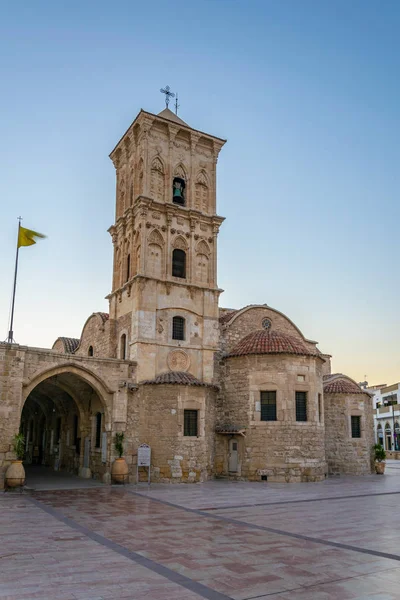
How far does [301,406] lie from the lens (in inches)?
945

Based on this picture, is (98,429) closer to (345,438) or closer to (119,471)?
(119,471)

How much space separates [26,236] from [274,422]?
13.9 metres

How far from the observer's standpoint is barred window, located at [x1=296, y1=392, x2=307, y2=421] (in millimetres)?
23812

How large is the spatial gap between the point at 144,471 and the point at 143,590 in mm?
15499

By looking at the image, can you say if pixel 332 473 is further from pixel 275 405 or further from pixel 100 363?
pixel 100 363

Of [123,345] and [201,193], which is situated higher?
[201,193]

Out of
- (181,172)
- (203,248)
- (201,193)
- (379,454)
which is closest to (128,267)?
(203,248)

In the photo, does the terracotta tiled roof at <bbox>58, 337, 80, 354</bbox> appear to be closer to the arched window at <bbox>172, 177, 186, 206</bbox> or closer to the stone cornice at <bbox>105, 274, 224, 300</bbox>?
the stone cornice at <bbox>105, 274, 224, 300</bbox>

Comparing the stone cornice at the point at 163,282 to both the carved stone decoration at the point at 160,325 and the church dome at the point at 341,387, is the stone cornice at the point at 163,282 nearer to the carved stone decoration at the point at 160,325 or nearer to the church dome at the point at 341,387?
the carved stone decoration at the point at 160,325

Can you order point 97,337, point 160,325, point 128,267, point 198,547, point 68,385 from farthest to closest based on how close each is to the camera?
point 97,337 → point 128,267 → point 68,385 → point 160,325 → point 198,547

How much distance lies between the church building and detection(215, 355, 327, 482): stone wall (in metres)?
0.05

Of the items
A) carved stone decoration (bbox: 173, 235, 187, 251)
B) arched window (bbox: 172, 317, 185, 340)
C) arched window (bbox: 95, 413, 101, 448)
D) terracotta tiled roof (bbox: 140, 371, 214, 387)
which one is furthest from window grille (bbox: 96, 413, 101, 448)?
carved stone decoration (bbox: 173, 235, 187, 251)

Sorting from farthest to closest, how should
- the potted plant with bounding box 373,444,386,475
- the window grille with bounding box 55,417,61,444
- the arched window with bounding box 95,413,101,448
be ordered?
the window grille with bounding box 55,417,61,444, the potted plant with bounding box 373,444,386,475, the arched window with bounding box 95,413,101,448

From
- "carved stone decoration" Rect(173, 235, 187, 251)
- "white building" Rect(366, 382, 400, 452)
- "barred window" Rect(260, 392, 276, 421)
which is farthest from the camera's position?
"white building" Rect(366, 382, 400, 452)
